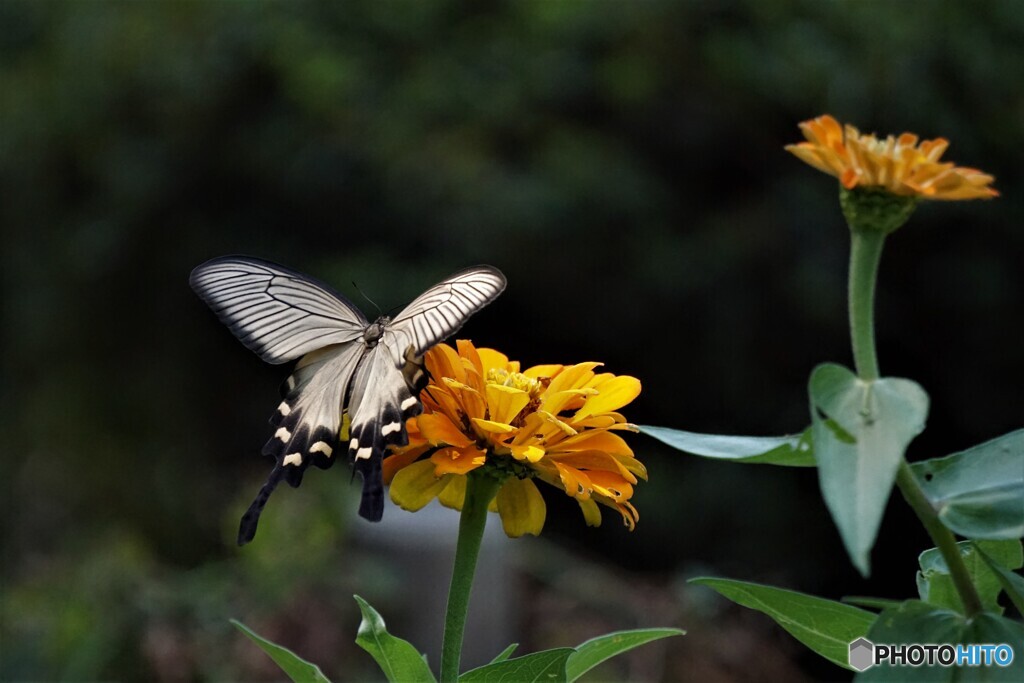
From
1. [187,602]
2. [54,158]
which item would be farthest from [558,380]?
[54,158]

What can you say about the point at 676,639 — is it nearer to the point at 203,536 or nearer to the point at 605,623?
the point at 605,623

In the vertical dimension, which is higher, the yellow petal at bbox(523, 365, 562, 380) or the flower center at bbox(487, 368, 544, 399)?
the yellow petal at bbox(523, 365, 562, 380)

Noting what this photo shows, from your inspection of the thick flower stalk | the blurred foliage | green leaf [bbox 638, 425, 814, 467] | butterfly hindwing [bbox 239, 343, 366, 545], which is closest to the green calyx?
the thick flower stalk

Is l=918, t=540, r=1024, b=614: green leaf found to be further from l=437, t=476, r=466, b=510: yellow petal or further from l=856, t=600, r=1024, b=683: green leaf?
l=437, t=476, r=466, b=510: yellow petal

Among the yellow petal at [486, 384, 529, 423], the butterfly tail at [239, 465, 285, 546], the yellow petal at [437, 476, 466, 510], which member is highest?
the yellow petal at [486, 384, 529, 423]

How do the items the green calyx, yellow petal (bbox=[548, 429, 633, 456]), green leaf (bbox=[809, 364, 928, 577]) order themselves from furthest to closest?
yellow petal (bbox=[548, 429, 633, 456]), the green calyx, green leaf (bbox=[809, 364, 928, 577])

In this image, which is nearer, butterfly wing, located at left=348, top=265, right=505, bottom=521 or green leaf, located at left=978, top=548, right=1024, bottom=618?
green leaf, located at left=978, top=548, right=1024, bottom=618

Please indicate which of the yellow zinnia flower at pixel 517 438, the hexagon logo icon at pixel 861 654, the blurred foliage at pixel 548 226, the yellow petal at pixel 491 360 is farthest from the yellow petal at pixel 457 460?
the blurred foliage at pixel 548 226
